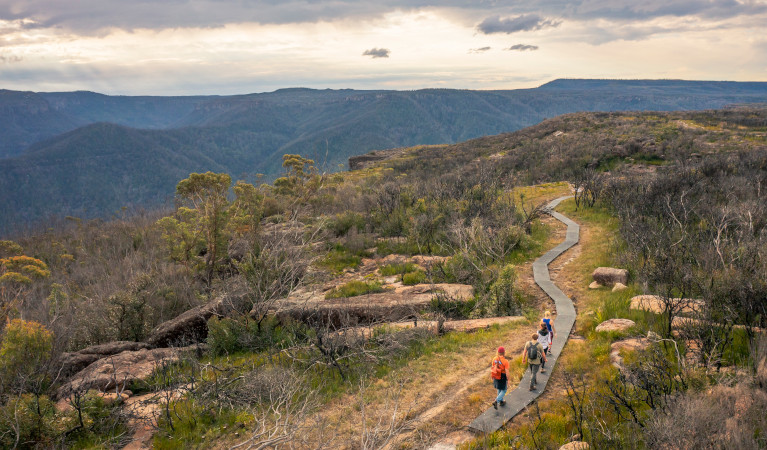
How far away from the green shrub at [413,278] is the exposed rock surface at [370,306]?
1.79 m

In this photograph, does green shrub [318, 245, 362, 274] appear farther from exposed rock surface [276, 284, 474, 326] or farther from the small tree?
exposed rock surface [276, 284, 474, 326]

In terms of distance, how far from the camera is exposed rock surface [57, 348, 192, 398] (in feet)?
28.8

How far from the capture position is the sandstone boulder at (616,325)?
29.7ft

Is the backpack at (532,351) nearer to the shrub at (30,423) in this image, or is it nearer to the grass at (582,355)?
the grass at (582,355)

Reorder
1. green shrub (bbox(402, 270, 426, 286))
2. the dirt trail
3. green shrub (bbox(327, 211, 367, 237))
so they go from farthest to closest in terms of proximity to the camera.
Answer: green shrub (bbox(327, 211, 367, 237)), green shrub (bbox(402, 270, 426, 286)), the dirt trail

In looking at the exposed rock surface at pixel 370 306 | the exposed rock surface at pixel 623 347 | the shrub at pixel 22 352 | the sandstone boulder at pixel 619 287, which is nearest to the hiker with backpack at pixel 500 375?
the exposed rock surface at pixel 623 347

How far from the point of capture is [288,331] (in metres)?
12.2

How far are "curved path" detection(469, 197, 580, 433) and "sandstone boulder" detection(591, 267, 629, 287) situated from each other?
1.31 m

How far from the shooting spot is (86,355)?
420 inches

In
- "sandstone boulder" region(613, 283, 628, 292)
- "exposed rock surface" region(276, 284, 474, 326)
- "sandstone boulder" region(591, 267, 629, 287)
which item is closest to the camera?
"sandstone boulder" region(613, 283, 628, 292)

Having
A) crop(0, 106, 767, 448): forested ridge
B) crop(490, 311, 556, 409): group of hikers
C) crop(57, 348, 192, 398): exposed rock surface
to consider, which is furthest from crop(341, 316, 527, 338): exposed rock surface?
crop(57, 348, 192, 398): exposed rock surface

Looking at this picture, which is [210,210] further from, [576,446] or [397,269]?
[576,446]

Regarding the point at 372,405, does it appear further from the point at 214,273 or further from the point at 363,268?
the point at 214,273

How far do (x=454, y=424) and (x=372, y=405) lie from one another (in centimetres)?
190
